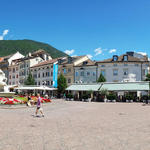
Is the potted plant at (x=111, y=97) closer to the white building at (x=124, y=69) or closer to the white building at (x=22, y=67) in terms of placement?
the white building at (x=124, y=69)

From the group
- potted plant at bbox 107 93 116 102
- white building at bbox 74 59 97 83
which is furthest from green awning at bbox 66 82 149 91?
white building at bbox 74 59 97 83

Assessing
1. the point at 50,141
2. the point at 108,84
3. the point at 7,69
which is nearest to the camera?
the point at 50,141

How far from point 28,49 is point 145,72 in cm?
13254

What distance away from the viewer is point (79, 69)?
53.1 m

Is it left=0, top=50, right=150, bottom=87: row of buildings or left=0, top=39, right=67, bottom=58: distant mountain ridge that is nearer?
left=0, top=50, right=150, bottom=87: row of buildings

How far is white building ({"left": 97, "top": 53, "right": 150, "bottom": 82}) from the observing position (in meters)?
47.0

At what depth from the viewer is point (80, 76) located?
52.9 m

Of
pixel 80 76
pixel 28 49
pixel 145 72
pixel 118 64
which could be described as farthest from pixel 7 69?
pixel 28 49

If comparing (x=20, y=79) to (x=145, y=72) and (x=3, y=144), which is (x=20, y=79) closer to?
(x=145, y=72)

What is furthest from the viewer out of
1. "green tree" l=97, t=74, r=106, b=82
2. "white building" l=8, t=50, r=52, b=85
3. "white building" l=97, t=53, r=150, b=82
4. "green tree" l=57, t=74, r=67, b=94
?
"white building" l=8, t=50, r=52, b=85

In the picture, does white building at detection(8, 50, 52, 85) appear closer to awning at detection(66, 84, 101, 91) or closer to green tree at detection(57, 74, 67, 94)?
green tree at detection(57, 74, 67, 94)

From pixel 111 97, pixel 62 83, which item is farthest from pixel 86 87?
pixel 62 83

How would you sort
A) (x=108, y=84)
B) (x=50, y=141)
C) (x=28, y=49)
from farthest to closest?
(x=28, y=49)
(x=108, y=84)
(x=50, y=141)

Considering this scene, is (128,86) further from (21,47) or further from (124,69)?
(21,47)
